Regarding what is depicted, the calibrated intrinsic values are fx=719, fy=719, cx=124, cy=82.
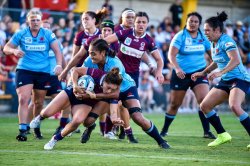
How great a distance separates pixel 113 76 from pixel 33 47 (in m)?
3.03

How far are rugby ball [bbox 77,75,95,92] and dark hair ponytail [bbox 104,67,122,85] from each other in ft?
0.82

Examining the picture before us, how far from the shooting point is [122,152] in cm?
1134

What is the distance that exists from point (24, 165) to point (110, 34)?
198 inches

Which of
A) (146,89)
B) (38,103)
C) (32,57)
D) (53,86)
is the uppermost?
(32,57)

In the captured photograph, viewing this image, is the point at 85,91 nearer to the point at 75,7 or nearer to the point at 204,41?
the point at 204,41

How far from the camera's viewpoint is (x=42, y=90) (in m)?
14.0

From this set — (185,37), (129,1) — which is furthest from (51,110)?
(129,1)

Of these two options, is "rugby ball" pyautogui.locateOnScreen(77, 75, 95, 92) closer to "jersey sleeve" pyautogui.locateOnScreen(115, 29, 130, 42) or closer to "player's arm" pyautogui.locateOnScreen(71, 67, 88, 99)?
"player's arm" pyautogui.locateOnScreen(71, 67, 88, 99)

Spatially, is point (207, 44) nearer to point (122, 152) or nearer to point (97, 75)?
point (97, 75)

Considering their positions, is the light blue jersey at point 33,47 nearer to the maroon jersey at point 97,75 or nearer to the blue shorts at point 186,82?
the maroon jersey at point 97,75

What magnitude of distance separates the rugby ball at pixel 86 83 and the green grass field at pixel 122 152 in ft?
3.32

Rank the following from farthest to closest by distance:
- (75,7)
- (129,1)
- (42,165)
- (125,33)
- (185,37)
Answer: (129,1) < (75,7) < (185,37) < (125,33) < (42,165)

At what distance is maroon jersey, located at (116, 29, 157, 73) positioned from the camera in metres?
13.3

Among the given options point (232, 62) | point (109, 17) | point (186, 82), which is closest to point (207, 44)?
point (186, 82)
